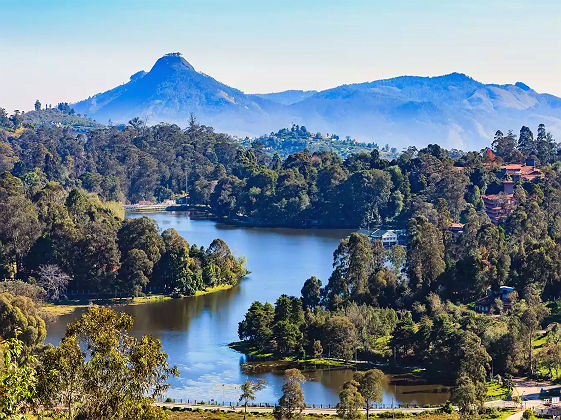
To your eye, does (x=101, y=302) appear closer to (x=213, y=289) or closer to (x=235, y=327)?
(x=213, y=289)

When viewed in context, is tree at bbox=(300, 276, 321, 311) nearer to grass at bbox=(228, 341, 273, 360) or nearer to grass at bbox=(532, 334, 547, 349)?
grass at bbox=(228, 341, 273, 360)

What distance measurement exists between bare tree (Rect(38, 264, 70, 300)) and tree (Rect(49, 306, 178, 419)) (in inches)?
1338

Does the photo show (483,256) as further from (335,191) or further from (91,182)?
(91,182)

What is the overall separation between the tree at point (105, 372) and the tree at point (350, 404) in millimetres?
13281

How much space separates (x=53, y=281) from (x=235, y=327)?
39.3 ft

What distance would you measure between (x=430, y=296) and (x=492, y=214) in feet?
114

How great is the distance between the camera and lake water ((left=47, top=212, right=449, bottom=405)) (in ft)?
116

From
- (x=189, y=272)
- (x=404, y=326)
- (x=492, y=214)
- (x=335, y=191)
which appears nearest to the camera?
(x=404, y=326)

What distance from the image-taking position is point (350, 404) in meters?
29.8

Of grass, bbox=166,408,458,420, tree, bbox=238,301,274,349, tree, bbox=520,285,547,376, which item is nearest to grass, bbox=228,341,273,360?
tree, bbox=238,301,274,349

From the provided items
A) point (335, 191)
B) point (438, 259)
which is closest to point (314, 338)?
point (438, 259)

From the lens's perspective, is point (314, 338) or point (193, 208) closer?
point (314, 338)

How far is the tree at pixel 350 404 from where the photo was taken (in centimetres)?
2984

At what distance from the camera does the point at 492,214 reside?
256ft
